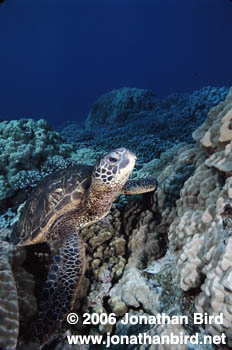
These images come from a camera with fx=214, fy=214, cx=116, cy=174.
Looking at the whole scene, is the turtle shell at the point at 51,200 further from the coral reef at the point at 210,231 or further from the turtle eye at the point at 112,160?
the coral reef at the point at 210,231

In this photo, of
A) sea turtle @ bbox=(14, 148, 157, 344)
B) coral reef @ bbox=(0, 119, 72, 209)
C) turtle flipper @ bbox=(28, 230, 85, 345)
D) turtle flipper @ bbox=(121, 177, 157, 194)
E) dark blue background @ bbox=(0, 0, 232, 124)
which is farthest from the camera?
dark blue background @ bbox=(0, 0, 232, 124)

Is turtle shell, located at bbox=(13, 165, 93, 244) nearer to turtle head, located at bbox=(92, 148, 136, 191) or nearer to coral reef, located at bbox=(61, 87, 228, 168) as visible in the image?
turtle head, located at bbox=(92, 148, 136, 191)

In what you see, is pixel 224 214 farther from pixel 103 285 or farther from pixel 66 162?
pixel 66 162

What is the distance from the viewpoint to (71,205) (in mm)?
2514

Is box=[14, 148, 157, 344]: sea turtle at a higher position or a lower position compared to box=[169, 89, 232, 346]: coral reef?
lower

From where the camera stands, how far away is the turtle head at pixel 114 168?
2.28 meters

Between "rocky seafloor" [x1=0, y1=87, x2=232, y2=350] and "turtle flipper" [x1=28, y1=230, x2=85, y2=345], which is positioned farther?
"turtle flipper" [x1=28, y1=230, x2=85, y2=345]

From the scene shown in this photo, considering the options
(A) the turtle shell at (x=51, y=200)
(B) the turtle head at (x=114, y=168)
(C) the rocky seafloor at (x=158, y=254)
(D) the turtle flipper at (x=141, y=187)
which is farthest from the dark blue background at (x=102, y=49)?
(B) the turtle head at (x=114, y=168)

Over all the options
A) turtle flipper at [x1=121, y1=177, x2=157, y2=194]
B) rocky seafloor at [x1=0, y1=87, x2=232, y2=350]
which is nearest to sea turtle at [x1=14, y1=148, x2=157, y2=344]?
Answer: turtle flipper at [x1=121, y1=177, x2=157, y2=194]

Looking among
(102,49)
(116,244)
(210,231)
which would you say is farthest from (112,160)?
(102,49)

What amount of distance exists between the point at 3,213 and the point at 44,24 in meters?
110

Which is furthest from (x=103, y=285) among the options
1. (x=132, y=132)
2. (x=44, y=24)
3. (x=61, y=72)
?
(x=61, y=72)

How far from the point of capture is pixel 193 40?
92.4 m

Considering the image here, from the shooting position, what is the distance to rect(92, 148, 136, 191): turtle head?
228cm
